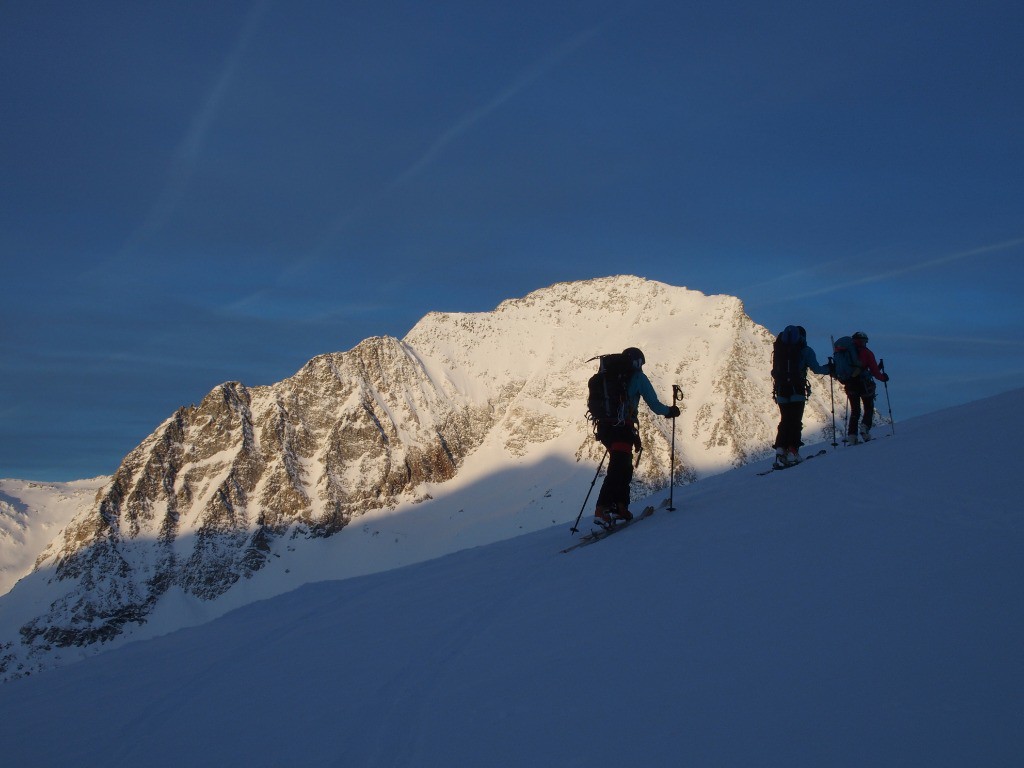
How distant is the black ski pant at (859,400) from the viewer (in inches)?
606

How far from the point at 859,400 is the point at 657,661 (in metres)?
12.7

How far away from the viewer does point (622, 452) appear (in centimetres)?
1109

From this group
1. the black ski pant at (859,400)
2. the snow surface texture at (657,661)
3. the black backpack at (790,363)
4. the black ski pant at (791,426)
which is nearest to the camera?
the snow surface texture at (657,661)

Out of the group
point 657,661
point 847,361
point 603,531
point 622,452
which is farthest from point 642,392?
point 657,661

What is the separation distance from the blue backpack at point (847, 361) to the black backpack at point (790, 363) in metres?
2.10

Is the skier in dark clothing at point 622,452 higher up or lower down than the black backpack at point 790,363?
lower down

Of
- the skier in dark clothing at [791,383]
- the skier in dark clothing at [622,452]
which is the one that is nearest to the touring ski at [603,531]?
the skier in dark clothing at [622,452]

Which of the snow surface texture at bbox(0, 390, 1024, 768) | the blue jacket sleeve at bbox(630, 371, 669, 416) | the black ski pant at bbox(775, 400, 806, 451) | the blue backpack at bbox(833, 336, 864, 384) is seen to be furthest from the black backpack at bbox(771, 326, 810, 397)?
the snow surface texture at bbox(0, 390, 1024, 768)

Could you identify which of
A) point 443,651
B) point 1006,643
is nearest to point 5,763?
point 443,651

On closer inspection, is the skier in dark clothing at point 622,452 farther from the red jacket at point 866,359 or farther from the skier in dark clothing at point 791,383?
the red jacket at point 866,359

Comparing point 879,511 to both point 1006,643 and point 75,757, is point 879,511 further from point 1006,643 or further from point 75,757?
point 75,757

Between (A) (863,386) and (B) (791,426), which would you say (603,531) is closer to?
(B) (791,426)

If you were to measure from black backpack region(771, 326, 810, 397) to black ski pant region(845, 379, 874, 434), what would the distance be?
83.3 inches

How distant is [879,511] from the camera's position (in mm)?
7406
